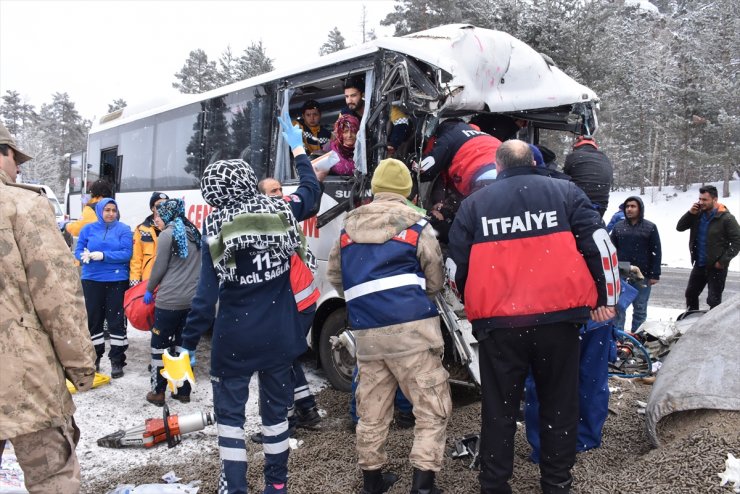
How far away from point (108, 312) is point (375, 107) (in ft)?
11.6

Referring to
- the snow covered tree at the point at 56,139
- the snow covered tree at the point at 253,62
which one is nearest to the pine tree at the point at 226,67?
the snow covered tree at the point at 253,62

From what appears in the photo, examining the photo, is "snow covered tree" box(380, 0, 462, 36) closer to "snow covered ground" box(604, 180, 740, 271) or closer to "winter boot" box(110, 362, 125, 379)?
"snow covered ground" box(604, 180, 740, 271)

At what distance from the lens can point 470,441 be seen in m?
3.65

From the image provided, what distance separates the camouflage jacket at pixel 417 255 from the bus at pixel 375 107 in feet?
2.66

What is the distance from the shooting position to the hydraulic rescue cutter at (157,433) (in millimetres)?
3994

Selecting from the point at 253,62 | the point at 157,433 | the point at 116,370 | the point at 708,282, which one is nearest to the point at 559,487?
the point at 157,433

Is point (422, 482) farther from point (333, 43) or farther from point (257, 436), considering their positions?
point (333, 43)

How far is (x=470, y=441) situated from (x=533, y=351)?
1.12 meters

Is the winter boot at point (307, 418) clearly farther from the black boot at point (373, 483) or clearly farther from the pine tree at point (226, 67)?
the pine tree at point (226, 67)

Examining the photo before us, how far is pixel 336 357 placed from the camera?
196 inches

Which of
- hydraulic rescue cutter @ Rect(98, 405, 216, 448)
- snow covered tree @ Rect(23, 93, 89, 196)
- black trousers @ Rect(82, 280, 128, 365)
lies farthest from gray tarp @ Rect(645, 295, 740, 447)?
snow covered tree @ Rect(23, 93, 89, 196)

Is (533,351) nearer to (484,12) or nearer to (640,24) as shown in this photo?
(484,12)

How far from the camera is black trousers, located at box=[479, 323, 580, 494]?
111 inches

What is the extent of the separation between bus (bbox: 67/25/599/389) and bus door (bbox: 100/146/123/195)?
279 cm
